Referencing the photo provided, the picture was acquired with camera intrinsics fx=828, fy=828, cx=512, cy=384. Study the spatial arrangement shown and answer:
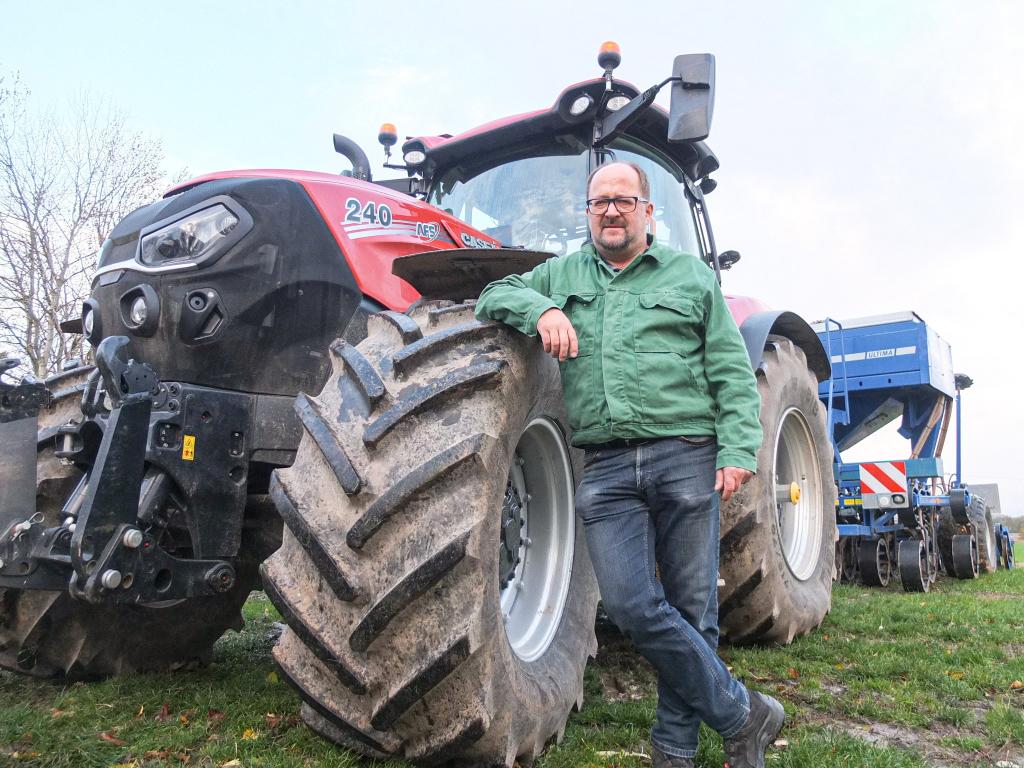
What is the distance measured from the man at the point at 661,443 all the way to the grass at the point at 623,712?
1.28 feet

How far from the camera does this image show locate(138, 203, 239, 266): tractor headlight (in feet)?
8.95

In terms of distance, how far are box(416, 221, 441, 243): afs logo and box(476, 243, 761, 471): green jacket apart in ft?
2.60

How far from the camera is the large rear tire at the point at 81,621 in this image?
300 cm

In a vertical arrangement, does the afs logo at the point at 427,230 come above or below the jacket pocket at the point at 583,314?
above

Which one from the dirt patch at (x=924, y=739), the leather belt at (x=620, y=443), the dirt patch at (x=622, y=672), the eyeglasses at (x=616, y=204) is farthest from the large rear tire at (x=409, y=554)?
the dirt patch at (x=924, y=739)

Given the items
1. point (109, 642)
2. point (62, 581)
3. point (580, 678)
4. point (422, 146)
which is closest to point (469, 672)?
point (580, 678)

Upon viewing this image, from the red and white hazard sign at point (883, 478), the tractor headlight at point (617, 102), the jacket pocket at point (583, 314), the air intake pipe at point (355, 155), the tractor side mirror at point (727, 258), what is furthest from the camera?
the red and white hazard sign at point (883, 478)

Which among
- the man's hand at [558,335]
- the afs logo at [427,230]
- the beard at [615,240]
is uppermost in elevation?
the afs logo at [427,230]

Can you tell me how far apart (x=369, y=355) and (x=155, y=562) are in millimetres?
844

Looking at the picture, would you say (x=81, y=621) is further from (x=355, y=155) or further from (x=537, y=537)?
(x=355, y=155)

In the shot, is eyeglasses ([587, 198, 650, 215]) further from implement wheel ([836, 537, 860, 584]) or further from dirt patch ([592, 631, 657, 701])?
implement wheel ([836, 537, 860, 584])

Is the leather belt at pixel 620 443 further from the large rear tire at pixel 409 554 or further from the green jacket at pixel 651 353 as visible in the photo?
the large rear tire at pixel 409 554

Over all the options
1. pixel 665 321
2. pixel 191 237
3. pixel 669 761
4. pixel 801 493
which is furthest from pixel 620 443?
pixel 801 493

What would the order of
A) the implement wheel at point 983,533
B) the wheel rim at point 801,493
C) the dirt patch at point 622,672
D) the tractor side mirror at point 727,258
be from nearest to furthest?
the dirt patch at point 622,672
the wheel rim at point 801,493
the tractor side mirror at point 727,258
the implement wheel at point 983,533
